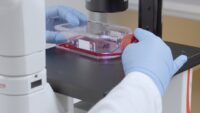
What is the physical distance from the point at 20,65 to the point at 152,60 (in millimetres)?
289

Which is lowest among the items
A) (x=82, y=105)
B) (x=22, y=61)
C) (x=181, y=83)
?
(x=82, y=105)

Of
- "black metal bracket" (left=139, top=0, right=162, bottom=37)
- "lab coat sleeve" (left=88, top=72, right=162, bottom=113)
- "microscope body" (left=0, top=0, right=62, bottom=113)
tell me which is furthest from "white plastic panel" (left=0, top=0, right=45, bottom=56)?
"black metal bracket" (left=139, top=0, right=162, bottom=37)

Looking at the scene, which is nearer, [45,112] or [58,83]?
[45,112]

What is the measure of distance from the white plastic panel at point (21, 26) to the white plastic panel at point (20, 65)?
0.01m

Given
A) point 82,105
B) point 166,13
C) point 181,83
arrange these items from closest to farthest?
point 181,83 → point 82,105 → point 166,13

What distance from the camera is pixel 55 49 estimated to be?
1.16 meters

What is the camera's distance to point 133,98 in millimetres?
705

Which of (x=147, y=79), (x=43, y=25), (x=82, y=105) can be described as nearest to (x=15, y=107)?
(x=43, y=25)

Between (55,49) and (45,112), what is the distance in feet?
1.28

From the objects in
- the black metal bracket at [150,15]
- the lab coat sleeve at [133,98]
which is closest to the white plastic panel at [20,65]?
the lab coat sleeve at [133,98]

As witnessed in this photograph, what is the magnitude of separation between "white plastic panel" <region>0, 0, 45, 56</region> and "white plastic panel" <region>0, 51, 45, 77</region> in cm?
Answer: 1

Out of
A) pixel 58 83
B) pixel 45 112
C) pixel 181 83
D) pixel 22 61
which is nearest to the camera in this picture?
pixel 22 61

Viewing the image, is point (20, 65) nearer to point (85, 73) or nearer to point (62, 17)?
point (85, 73)

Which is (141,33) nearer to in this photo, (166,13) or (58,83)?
(58,83)
